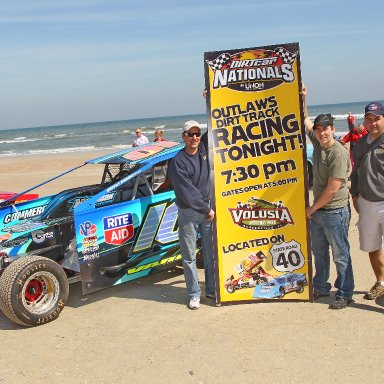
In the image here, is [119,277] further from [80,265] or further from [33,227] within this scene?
[33,227]

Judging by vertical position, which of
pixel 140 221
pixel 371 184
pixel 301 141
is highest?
pixel 301 141

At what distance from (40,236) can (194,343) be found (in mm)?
2118

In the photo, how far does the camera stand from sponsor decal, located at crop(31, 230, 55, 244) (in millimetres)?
5383

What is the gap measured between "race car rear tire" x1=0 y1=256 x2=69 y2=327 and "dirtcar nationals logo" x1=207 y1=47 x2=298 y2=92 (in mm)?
2491

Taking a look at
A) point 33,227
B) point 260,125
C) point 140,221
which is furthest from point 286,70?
point 33,227

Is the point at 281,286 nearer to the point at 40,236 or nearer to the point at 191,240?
the point at 191,240

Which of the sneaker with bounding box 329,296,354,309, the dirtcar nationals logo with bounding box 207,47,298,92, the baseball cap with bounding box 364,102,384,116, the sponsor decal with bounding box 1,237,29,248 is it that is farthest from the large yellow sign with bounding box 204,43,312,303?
the sponsor decal with bounding box 1,237,29,248

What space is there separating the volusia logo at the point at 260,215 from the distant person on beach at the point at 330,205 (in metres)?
0.27

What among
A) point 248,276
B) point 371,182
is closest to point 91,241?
point 248,276

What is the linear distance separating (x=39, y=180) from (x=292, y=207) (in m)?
13.4

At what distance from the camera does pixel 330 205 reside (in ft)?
15.7

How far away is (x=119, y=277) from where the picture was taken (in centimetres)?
554

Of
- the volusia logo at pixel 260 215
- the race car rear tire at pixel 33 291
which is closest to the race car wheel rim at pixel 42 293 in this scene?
the race car rear tire at pixel 33 291

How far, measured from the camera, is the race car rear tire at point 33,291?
478 centimetres
